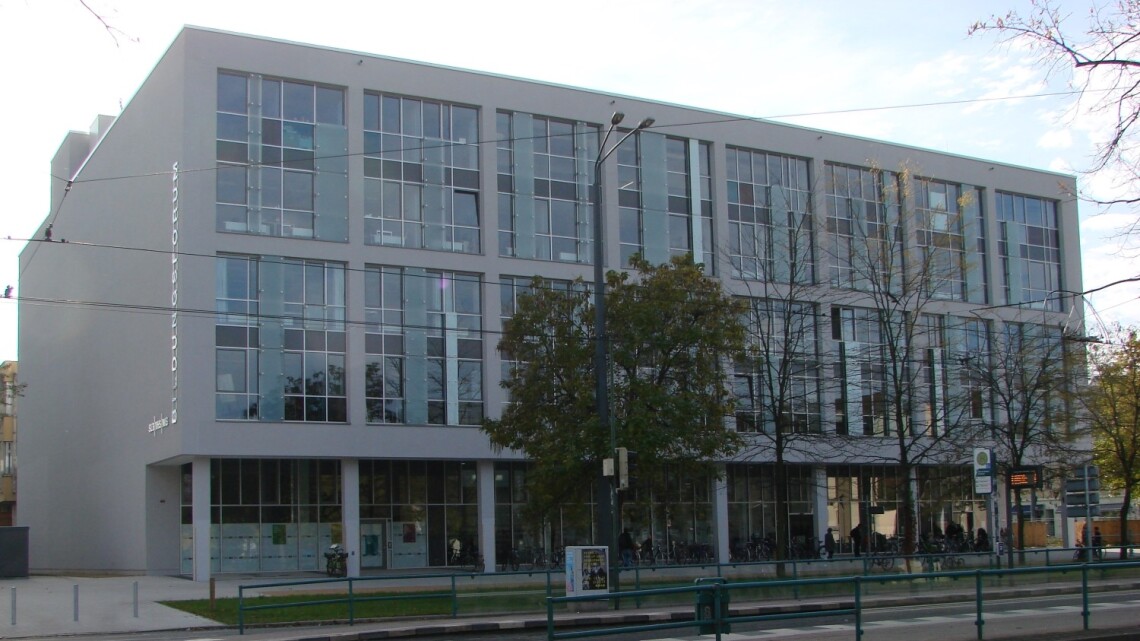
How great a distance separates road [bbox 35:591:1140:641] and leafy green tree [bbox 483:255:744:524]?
12.1 meters

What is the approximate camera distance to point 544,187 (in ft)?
161

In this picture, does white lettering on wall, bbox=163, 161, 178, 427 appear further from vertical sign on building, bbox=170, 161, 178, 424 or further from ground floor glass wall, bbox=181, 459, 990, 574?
ground floor glass wall, bbox=181, 459, 990, 574

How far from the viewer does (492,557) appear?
4694 centimetres

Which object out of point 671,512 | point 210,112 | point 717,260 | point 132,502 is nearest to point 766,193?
point 717,260

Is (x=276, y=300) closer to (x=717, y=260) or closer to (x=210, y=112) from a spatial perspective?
(x=210, y=112)

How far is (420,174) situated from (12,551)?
2010 centimetres

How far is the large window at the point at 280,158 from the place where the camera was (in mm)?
43031

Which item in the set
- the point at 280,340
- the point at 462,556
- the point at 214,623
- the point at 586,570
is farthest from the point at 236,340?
the point at 586,570

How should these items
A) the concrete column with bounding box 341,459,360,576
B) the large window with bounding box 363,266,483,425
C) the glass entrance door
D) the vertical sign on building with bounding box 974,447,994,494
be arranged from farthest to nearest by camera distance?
the glass entrance door
the large window with bounding box 363,266,483,425
the concrete column with bounding box 341,459,360,576
the vertical sign on building with bounding box 974,447,994,494

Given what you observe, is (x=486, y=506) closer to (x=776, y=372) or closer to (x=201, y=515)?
(x=201, y=515)

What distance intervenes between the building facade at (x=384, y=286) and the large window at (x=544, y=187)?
0.34ft

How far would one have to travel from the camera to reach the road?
54.1ft

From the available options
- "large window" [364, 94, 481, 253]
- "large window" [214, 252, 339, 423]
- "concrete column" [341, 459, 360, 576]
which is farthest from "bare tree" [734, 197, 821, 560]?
"large window" [214, 252, 339, 423]

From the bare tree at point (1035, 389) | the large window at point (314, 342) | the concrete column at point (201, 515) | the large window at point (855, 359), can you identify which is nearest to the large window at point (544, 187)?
the large window at point (314, 342)
